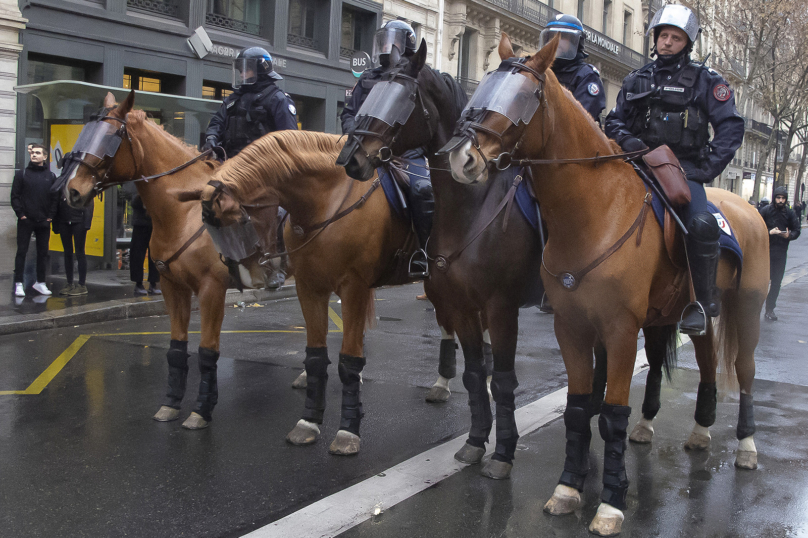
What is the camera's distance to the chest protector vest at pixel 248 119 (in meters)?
6.12

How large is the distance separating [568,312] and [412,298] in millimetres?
9303

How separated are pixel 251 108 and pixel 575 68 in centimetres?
274

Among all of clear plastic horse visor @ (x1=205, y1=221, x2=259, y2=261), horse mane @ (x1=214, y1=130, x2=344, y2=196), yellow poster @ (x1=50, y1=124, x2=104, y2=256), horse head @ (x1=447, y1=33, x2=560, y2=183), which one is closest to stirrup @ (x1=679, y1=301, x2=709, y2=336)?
horse head @ (x1=447, y1=33, x2=560, y2=183)

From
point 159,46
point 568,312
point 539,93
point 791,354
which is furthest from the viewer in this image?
point 159,46

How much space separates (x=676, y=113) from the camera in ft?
14.8

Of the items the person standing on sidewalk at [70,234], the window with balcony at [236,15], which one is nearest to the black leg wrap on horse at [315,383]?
the person standing on sidewalk at [70,234]

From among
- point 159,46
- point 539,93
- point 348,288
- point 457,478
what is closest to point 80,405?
point 348,288

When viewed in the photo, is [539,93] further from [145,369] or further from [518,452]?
[145,369]

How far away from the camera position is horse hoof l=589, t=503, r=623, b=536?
3729 millimetres

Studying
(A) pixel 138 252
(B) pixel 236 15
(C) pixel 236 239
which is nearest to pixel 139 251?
(A) pixel 138 252

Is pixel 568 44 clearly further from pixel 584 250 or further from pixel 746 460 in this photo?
pixel 746 460

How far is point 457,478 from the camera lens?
4.47 meters

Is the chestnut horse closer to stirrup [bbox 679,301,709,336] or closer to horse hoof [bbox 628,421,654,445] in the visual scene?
stirrup [bbox 679,301,709,336]

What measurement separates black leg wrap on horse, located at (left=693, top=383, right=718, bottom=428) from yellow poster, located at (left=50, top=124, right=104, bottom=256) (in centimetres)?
1115
